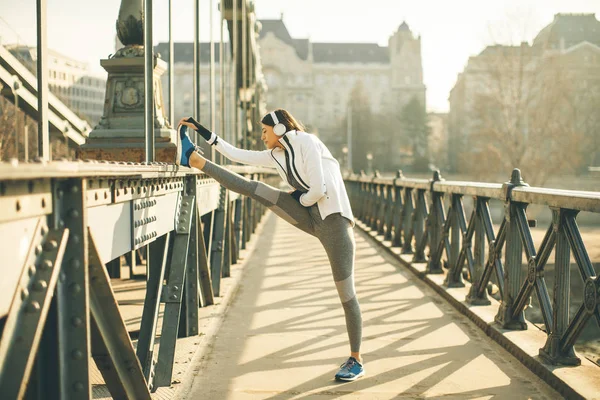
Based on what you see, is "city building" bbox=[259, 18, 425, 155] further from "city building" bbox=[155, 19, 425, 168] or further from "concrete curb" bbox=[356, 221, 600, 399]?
"concrete curb" bbox=[356, 221, 600, 399]

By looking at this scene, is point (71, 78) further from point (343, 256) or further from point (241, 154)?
point (343, 256)

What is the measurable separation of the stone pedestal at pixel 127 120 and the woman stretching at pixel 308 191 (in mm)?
1234

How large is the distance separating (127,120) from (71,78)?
58.6 inches

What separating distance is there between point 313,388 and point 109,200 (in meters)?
1.85

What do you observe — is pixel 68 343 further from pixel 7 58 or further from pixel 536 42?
pixel 536 42

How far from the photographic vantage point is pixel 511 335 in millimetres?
5480

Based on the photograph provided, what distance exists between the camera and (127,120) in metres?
6.17

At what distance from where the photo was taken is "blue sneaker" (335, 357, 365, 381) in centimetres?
464

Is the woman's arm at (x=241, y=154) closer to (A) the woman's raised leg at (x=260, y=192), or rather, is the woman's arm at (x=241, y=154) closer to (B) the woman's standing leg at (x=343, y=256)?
(A) the woman's raised leg at (x=260, y=192)

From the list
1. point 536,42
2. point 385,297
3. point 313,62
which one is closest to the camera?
point 385,297

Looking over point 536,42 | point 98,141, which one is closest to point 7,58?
point 98,141

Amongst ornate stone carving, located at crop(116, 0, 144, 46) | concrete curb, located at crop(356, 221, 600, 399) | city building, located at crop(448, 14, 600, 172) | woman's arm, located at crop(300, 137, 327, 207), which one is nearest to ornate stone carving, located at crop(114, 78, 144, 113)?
ornate stone carving, located at crop(116, 0, 144, 46)

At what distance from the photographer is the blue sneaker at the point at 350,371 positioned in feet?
15.2

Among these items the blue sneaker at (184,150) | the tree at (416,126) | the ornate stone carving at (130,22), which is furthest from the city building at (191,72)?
the tree at (416,126)
